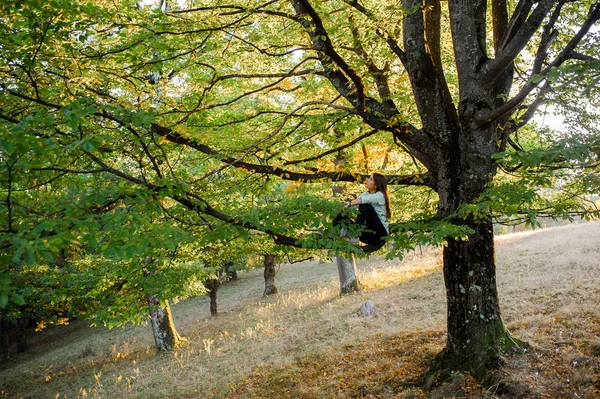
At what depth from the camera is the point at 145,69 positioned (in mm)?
5652

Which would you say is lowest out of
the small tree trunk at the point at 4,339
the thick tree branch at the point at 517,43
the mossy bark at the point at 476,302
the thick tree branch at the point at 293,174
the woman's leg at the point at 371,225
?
the small tree trunk at the point at 4,339

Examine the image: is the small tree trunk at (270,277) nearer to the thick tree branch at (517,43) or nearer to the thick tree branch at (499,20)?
the thick tree branch at (499,20)

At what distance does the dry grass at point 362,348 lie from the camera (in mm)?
6094

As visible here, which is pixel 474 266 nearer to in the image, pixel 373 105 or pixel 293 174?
pixel 373 105

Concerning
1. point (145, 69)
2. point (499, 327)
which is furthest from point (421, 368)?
point (145, 69)

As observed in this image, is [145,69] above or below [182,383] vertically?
above

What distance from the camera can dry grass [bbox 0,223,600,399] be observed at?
→ 6094 mm

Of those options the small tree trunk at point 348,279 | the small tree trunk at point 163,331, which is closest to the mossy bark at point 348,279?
the small tree trunk at point 348,279

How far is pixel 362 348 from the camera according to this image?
30.8ft

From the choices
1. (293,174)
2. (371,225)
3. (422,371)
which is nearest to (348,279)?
(422,371)

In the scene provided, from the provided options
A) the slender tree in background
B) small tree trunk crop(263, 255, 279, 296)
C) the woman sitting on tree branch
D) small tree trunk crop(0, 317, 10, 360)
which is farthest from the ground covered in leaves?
small tree trunk crop(0, 317, 10, 360)

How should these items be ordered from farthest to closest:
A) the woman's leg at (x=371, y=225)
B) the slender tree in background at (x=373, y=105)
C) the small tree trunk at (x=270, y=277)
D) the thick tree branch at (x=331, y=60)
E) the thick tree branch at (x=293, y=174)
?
1. the small tree trunk at (x=270, y=277)
2. the thick tree branch at (x=293, y=174)
3. the woman's leg at (x=371, y=225)
4. the slender tree in background at (x=373, y=105)
5. the thick tree branch at (x=331, y=60)

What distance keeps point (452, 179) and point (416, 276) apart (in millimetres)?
12999

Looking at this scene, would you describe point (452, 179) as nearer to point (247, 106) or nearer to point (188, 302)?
point (247, 106)
